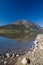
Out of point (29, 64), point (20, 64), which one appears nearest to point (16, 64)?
point (20, 64)

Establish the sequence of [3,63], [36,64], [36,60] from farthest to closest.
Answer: [3,63] < [36,60] < [36,64]

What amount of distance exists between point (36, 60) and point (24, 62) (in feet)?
4.10

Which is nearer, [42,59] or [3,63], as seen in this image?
[42,59]

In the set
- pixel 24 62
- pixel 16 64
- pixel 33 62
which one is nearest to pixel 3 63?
pixel 16 64

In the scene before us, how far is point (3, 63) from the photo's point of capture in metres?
12.4

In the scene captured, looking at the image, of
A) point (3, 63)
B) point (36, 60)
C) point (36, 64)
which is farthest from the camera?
point (3, 63)

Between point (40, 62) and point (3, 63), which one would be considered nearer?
point (40, 62)

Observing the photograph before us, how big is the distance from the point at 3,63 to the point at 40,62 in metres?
4.04

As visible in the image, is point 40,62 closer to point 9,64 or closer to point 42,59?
point 42,59

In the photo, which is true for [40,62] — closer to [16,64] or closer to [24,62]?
[24,62]

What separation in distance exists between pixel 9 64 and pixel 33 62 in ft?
8.59

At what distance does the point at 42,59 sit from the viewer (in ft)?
38.4

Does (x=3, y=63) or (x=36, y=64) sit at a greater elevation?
(x=3, y=63)

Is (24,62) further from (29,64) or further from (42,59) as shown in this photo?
(42,59)
